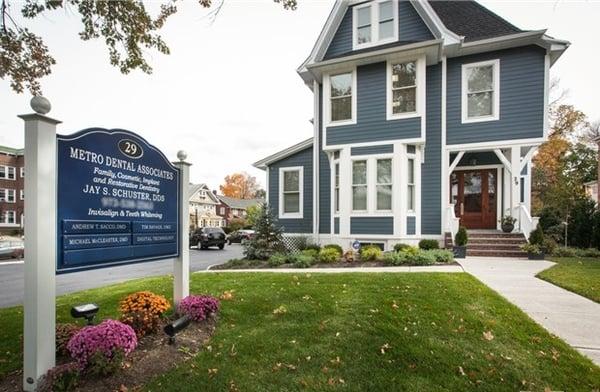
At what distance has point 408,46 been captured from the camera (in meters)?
10.9

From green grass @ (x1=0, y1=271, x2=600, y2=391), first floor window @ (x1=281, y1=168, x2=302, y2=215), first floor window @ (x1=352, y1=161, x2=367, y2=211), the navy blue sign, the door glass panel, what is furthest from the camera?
first floor window @ (x1=281, y1=168, x2=302, y2=215)

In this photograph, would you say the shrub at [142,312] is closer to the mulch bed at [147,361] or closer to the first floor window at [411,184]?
the mulch bed at [147,361]

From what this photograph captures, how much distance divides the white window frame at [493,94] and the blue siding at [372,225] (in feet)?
14.6

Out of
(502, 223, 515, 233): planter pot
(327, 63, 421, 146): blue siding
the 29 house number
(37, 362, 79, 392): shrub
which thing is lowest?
(37, 362, 79, 392): shrub

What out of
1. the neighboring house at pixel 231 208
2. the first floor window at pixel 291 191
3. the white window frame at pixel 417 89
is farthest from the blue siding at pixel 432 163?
the neighboring house at pixel 231 208

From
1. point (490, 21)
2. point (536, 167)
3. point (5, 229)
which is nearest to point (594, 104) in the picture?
point (536, 167)

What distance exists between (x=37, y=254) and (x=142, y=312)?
1468 millimetres

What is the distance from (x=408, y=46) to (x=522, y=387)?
10466mm

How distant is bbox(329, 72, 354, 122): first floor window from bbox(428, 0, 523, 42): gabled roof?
4234 millimetres

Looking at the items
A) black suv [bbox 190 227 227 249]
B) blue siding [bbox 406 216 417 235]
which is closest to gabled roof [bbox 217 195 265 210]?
black suv [bbox 190 227 227 249]

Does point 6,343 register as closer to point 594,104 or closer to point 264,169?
point 264,169

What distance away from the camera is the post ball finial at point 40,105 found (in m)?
2.87

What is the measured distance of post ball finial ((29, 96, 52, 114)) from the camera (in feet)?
9.40

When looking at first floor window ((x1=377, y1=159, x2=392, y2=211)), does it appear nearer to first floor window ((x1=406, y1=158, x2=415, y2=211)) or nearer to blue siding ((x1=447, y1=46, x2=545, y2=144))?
first floor window ((x1=406, y1=158, x2=415, y2=211))
